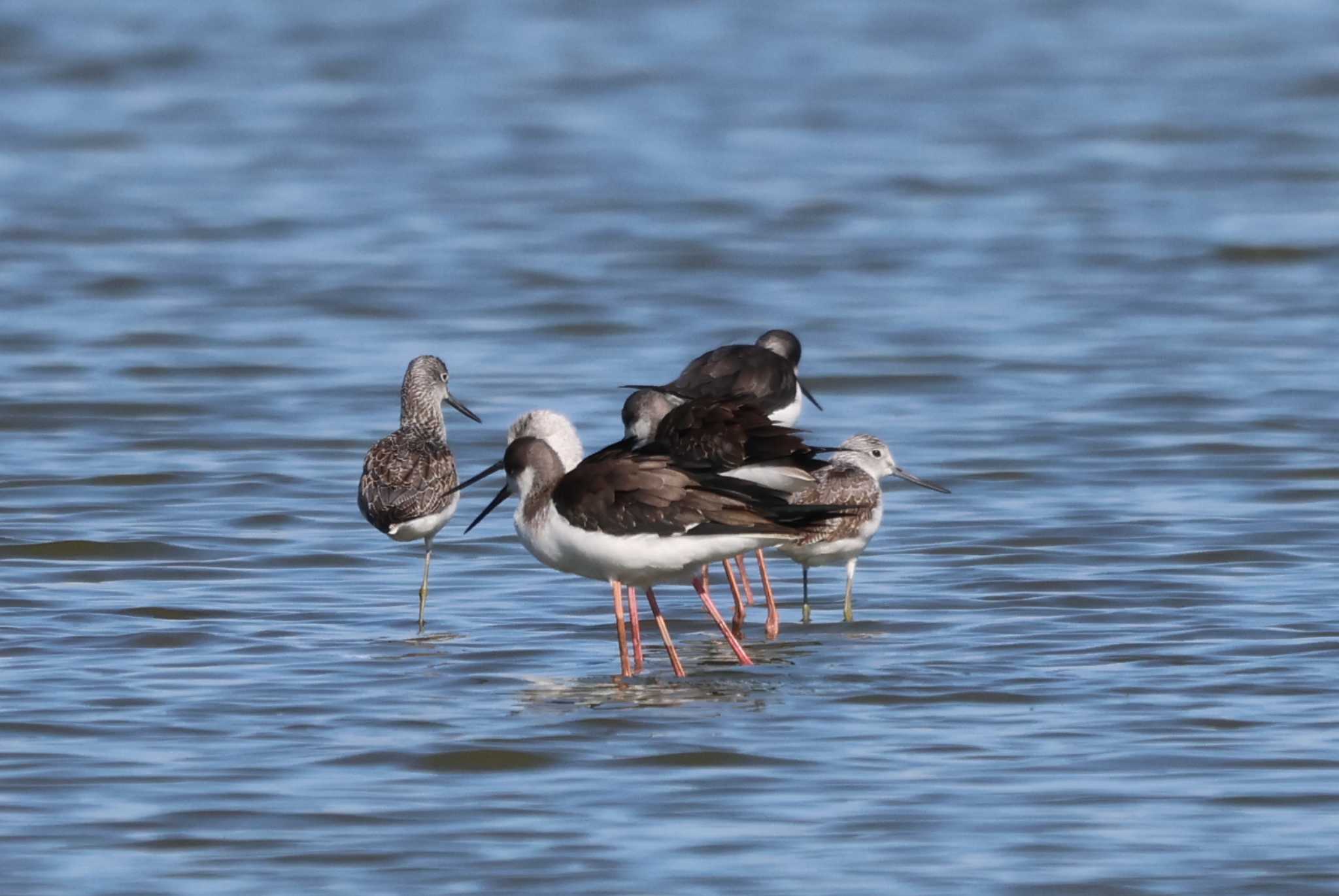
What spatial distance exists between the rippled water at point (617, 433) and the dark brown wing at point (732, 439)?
2.46 feet

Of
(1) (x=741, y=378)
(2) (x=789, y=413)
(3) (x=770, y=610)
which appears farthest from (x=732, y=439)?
(2) (x=789, y=413)

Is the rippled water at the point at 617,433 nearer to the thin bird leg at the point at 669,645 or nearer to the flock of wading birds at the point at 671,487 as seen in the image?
the thin bird leg at the point at 669,645

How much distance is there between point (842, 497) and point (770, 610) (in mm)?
550

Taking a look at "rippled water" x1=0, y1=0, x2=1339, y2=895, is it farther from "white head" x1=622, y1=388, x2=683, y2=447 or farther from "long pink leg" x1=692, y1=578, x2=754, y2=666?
"white head" x1=622, y1=388, x2=683, y2=447

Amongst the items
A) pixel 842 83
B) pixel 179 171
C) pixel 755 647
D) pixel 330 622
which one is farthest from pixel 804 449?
pixel 842 83

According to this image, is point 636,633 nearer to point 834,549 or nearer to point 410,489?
point 834,549

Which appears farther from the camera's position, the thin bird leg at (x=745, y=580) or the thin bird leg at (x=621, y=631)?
the thin bird leg at (x=745, y=580)

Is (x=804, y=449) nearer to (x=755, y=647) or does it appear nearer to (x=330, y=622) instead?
(x=755, y=647)

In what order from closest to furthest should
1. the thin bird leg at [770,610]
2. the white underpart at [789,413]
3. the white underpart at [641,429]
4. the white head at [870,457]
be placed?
the thin bird leg at [770,610], the white underpart at [641,429], the white head at [870,457], the white underpart at [789,413]

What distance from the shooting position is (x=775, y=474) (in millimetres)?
9453

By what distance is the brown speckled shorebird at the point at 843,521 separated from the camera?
9695 mm

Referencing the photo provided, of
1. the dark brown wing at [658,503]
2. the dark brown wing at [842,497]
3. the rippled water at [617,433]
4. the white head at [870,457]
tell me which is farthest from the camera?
the white head at [870,457]

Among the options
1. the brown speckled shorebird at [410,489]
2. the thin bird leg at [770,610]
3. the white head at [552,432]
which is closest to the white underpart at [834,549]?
the thin bird leg at [770,610]

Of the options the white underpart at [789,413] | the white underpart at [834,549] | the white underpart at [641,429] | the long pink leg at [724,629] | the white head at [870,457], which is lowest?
the long pink leg at [724,629]
